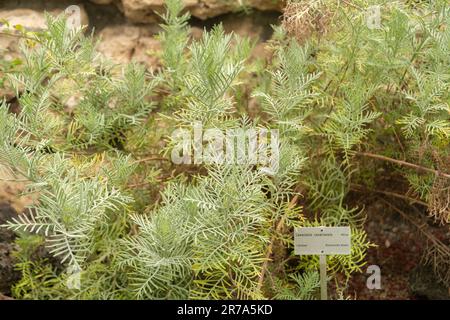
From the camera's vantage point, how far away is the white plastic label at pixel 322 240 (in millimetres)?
1871

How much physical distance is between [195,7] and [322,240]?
1.50m

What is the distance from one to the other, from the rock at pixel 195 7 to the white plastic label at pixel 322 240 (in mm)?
1398

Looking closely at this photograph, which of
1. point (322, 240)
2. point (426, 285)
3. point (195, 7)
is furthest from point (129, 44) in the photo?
point (426, 285)

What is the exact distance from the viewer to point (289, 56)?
2.03 meters

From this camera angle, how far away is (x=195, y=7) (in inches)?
115

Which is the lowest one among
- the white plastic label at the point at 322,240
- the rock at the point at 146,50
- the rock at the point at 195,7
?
the white plastic label at the point at 322,240

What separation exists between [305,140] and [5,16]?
155 cm

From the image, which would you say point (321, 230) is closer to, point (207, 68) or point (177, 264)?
point (177, 264)

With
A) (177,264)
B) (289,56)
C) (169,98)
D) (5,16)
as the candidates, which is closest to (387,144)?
(289,56)

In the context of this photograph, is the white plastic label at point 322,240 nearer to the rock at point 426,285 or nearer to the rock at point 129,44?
the rock at point 426,285

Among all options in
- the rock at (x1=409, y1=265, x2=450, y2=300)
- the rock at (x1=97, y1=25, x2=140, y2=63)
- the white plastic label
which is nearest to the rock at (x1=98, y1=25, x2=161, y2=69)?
the rock at (x1=97, y1=25, x2=140, y2=63)

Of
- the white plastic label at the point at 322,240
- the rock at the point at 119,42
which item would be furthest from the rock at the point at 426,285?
the rock at the point at 119,42

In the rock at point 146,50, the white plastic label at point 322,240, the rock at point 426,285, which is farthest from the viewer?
the rock at point 146,50

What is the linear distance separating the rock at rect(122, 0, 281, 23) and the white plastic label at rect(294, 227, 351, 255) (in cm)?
140
